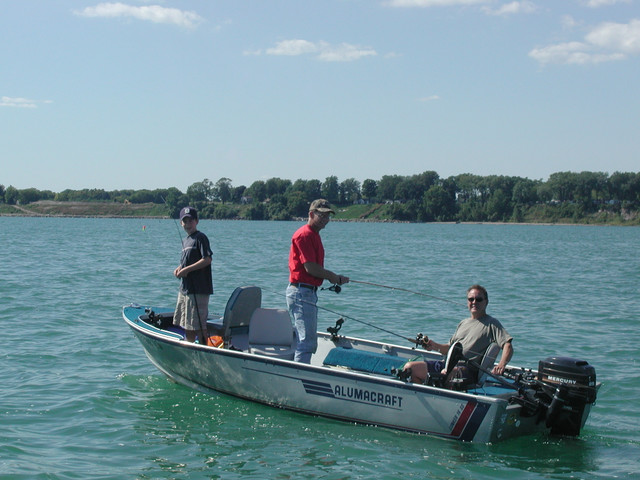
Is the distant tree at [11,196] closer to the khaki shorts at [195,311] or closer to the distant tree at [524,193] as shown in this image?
the distant tree at [524,193]

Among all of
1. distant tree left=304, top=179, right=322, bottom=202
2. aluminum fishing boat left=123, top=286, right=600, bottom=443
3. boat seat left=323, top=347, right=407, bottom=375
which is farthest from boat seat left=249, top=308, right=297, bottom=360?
distant tree left=304, top=179, right=322, bottom=202

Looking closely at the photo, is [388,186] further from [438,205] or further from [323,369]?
[323,369]

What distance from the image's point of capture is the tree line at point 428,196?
12794 cm

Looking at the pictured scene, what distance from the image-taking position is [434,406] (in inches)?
275

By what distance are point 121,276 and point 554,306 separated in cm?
1376

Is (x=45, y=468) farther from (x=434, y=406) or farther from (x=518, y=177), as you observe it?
(x=518, y=177)

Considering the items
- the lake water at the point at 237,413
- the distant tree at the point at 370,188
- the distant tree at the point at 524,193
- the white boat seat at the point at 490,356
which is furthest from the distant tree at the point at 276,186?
the white boat seat at the point at 490,356

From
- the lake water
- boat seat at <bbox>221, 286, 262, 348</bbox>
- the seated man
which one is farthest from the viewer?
boat seat at <bbox>221, 286, 262, 348</bbox>

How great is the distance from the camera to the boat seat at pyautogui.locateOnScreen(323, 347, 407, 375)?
25.0 ft

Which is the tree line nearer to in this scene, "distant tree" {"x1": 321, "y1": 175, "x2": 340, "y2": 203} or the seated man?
"distant tree" {"x1": 321, "y1": 175, "x2": 340, "y2": 203}

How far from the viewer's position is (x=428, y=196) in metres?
140

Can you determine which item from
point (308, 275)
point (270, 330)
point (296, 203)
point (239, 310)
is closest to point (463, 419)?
point (308, 275)

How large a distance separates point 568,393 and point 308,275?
9.04 feet

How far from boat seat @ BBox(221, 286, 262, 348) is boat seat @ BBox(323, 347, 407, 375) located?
1881 mm
